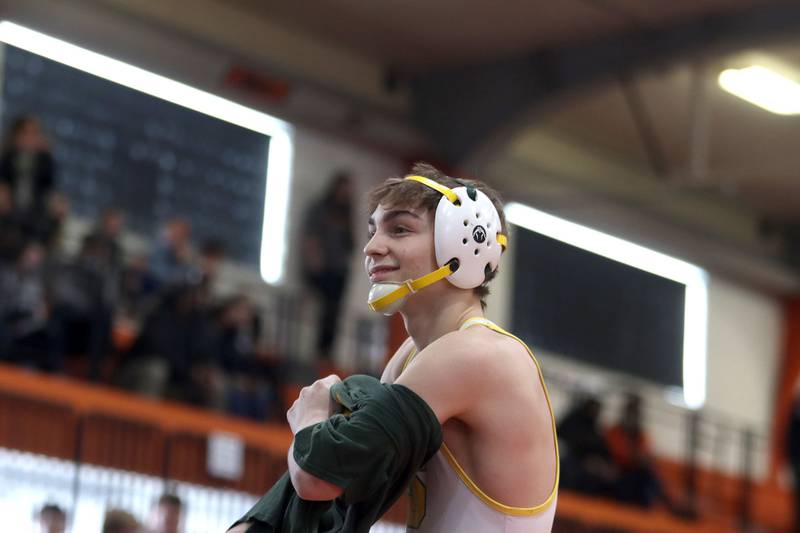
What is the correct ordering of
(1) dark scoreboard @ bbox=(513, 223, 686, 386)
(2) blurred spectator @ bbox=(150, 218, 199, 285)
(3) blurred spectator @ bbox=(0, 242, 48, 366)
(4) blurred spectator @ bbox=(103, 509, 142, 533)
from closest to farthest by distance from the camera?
(4) blurred spectator @ bbox=(103, 509, 142, 533) < (3) blurred spectator @ bbox=(0, 242, 48, 366) < (2) blurred spectator @ bbox=(150, 218, 199, 285) < (1) dark scoreboard @ bbox=(513, 223, 686, 386)

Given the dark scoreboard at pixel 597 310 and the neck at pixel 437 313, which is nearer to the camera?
the neck at pixel 437 313

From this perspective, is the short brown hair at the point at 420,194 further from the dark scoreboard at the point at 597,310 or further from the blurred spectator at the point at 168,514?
the dark scoreboard at the point at 597,310

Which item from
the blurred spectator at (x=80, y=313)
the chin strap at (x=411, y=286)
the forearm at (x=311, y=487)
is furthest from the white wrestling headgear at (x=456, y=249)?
the blurred spectator at (x=80, y=313)

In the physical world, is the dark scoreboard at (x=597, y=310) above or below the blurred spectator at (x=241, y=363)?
above

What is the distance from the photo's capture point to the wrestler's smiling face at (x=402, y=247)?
3795 mm

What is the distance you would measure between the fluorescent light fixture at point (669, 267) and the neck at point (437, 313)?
15.3 metres

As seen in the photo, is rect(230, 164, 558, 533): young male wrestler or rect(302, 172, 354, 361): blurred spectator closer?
rect(230, 164, 558, 533): young male wrestler

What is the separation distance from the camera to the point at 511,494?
3631mm

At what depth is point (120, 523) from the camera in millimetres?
7426

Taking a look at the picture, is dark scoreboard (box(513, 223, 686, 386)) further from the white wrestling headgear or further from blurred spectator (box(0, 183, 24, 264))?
the white wrestling headgear

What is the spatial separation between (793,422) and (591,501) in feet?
7.12

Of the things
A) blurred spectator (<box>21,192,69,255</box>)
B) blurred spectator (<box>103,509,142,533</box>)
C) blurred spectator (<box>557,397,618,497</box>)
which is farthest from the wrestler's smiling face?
blurred spectator (<box>557,397,618,497</box>)

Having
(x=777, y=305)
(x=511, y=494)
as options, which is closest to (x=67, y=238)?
(x=511, y=494)

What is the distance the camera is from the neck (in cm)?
383
